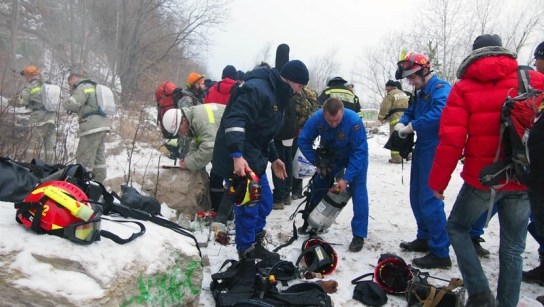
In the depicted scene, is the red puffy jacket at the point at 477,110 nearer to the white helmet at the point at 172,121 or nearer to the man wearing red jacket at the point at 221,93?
the white helmet at the point at 172,121

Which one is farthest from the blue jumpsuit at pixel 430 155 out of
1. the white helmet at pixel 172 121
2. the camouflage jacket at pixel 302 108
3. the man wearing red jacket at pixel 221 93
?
the man wearing red jacket at pixel 221 93

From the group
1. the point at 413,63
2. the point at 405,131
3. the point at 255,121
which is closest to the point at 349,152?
the point at 405,131

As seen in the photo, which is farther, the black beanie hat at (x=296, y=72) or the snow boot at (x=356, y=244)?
the snow boot at (x=356, y=244)

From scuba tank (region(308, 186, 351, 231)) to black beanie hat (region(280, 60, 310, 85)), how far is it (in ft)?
4.18

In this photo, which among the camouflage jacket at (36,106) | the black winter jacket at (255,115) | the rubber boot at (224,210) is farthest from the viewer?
the camouflage jacket at (36,106)

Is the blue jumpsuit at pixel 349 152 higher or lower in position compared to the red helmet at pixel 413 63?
lower

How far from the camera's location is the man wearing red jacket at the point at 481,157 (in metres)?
2.47

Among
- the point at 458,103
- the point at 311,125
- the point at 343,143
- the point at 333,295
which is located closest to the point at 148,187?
the point at 311,125

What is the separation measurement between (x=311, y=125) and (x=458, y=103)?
1980 millimetres

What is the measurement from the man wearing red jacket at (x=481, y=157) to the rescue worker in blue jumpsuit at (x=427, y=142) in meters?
0.86

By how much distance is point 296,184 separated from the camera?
20.5ft

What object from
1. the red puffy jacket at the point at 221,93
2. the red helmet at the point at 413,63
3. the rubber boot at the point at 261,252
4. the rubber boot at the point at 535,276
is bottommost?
the rubber boot at the point at 261,252

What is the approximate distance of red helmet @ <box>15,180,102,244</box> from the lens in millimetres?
1897

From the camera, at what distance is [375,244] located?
4.27 metres
